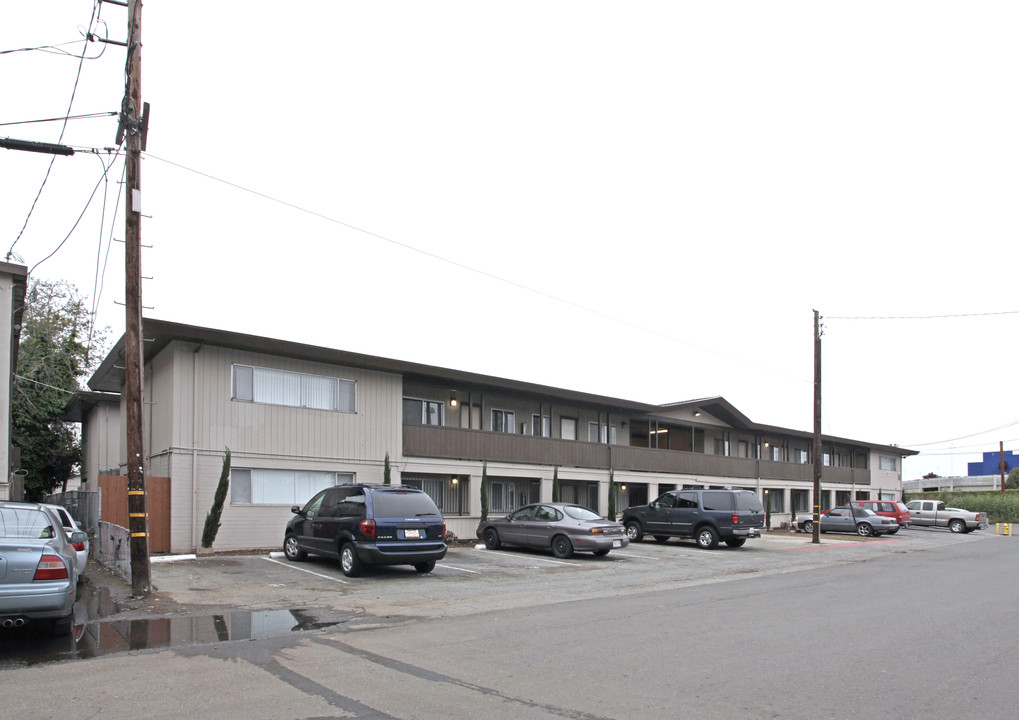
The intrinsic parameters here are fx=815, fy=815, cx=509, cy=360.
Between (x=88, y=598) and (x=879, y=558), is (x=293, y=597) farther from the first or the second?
(x=879, y=558)

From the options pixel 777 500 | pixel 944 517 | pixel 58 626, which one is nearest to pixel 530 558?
pixel 58 626

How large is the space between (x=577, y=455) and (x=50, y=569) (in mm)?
23246

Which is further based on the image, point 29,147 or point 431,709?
point 29,147

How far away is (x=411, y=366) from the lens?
23.7 metres

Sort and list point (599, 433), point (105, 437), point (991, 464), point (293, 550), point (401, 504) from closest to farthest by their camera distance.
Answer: point (401, 504)
point (293, 550)
point (105, 437)
point (599, 433)
point (991, 464)

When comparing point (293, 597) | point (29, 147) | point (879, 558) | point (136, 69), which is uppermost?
point (136, 69)

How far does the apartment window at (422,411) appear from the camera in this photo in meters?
26.3

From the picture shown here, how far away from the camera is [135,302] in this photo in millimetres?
12648

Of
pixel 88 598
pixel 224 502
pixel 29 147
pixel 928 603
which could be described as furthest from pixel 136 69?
pixel 928 603

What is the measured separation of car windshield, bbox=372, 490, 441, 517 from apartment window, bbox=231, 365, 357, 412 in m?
6.63

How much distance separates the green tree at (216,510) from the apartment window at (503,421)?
456 inches

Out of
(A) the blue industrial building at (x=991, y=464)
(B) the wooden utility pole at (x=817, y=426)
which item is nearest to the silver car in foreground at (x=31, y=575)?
(B) the wooden utility pole at (x=817, y=426)

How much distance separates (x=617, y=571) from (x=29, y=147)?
1394cm

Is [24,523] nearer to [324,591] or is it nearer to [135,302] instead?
[135,302]
